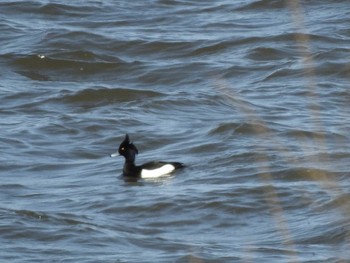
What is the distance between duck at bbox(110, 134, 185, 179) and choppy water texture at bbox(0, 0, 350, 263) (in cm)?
10

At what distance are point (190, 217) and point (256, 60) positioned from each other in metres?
6.87

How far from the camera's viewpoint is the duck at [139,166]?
1082 cm

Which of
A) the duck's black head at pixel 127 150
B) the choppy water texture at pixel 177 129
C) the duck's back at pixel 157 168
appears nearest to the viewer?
the choppy water texture at pixel 177 129

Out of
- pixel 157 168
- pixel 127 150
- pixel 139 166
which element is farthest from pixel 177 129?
pixel 157 168

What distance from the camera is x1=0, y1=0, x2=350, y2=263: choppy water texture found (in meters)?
8.27

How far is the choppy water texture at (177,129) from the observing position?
827cm

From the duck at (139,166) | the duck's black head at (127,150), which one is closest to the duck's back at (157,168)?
the duck at (139,166)

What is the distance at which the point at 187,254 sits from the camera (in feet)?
25.9

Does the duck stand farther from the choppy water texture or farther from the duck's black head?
the choppy water texture

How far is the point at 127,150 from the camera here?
11.4 m

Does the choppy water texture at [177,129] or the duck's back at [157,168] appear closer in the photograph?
the choppy water texture at [177,129]

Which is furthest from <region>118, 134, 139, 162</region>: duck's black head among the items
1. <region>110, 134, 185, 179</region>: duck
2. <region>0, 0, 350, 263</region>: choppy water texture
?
<region>0, 0, 350, 263</region>: choppy water texture

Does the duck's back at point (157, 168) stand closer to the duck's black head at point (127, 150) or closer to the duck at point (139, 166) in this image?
the duck at point (139, 166)

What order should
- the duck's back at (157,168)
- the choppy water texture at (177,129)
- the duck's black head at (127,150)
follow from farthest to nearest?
1. the duck's black head at (127,150)
2. the duck's back at (157,168)
3. the choppy water texture at (177,129)
